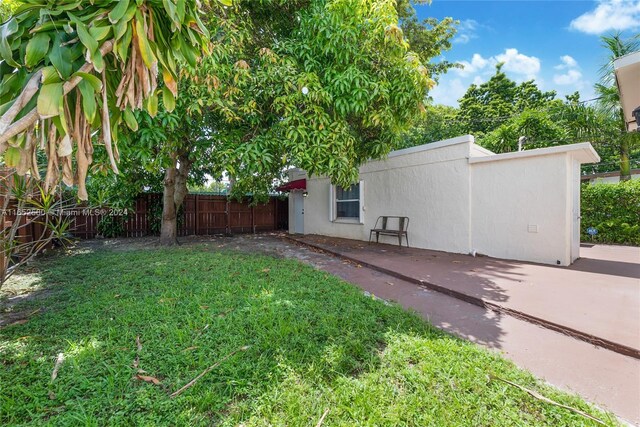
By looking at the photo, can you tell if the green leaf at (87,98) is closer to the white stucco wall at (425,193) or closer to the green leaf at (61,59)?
the green leaf at (61,59)

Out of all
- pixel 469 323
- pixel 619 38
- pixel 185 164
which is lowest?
pixel 469 323

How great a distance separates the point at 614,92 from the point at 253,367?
1680 centimetres

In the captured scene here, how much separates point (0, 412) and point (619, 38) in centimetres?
1874

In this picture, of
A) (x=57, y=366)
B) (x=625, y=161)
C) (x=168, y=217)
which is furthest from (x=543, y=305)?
(x=625, y=161)

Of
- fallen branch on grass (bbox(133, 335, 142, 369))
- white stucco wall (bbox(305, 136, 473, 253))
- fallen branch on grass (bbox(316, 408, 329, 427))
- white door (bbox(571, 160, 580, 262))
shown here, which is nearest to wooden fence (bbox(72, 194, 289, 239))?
white stucco wall (bbox(305, 136, 473, 253))

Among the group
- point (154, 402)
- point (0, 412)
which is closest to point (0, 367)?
point (0, 412)

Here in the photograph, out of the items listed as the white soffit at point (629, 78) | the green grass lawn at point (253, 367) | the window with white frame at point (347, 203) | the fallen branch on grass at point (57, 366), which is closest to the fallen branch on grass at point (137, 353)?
the green grass lawn at point (253, 367)

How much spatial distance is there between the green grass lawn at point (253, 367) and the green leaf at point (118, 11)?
2118mm

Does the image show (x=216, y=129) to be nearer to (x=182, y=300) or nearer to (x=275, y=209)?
(x=182, y=300)

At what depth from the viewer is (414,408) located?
1.84 m

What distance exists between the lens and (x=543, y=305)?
363 cm

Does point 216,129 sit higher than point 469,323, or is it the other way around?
point 216,129

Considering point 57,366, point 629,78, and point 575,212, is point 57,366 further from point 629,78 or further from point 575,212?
point 575,212

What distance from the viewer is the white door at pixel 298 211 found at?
1266cm
